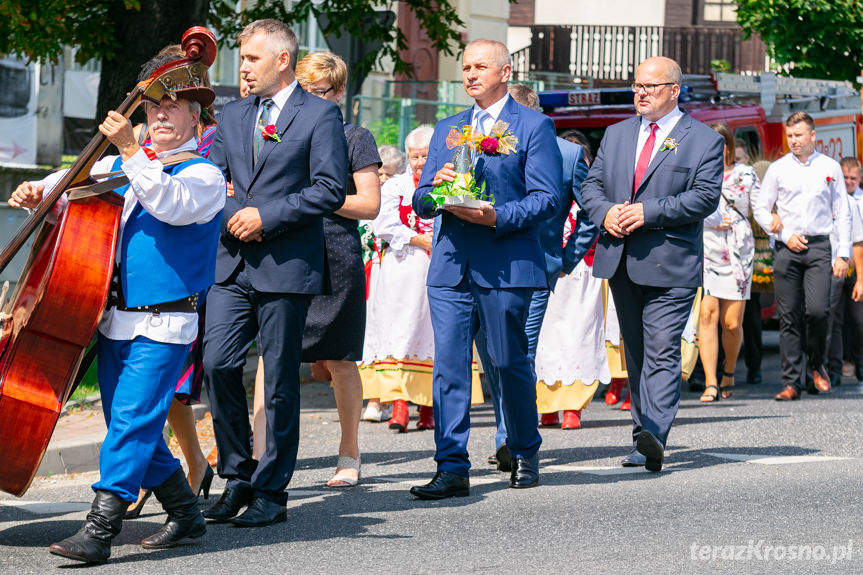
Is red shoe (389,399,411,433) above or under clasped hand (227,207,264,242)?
under

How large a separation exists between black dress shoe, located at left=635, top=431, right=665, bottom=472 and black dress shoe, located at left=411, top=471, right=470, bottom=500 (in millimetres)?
1115

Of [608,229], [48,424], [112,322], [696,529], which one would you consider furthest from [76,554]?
[608,229]

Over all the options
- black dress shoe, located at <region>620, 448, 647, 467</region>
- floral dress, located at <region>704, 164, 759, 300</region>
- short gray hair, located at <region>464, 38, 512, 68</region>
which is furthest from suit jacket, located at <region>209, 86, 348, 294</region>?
floral dress, located at <region>704, 164, 759, 300</region>

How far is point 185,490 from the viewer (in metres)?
5.51

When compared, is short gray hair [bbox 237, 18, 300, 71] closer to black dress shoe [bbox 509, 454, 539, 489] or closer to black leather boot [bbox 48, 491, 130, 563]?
black leather boot [bbox 48, 491, 130, 563]

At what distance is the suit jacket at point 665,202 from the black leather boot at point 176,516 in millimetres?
3005

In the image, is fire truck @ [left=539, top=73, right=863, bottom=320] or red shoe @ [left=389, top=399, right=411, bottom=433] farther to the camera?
fire truck @ [left=539, top=73, right=863, bottom=320]

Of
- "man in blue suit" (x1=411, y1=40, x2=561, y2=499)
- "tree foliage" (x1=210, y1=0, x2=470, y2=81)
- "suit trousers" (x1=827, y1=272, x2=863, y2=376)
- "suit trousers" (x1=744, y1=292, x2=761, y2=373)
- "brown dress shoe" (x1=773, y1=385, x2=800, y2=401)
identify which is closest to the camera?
"man in blue suit" (x1=411, y1=40, x2=561, y2=499)

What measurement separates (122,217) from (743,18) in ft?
80.9

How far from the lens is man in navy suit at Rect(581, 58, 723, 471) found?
24.6 ft

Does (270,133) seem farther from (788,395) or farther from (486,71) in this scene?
(788,395)

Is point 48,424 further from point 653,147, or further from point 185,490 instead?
point 653,147

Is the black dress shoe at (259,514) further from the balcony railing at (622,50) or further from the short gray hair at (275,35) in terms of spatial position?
the balcony railing at (622,50)

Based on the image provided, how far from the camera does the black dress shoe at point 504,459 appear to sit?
24.7 feet
